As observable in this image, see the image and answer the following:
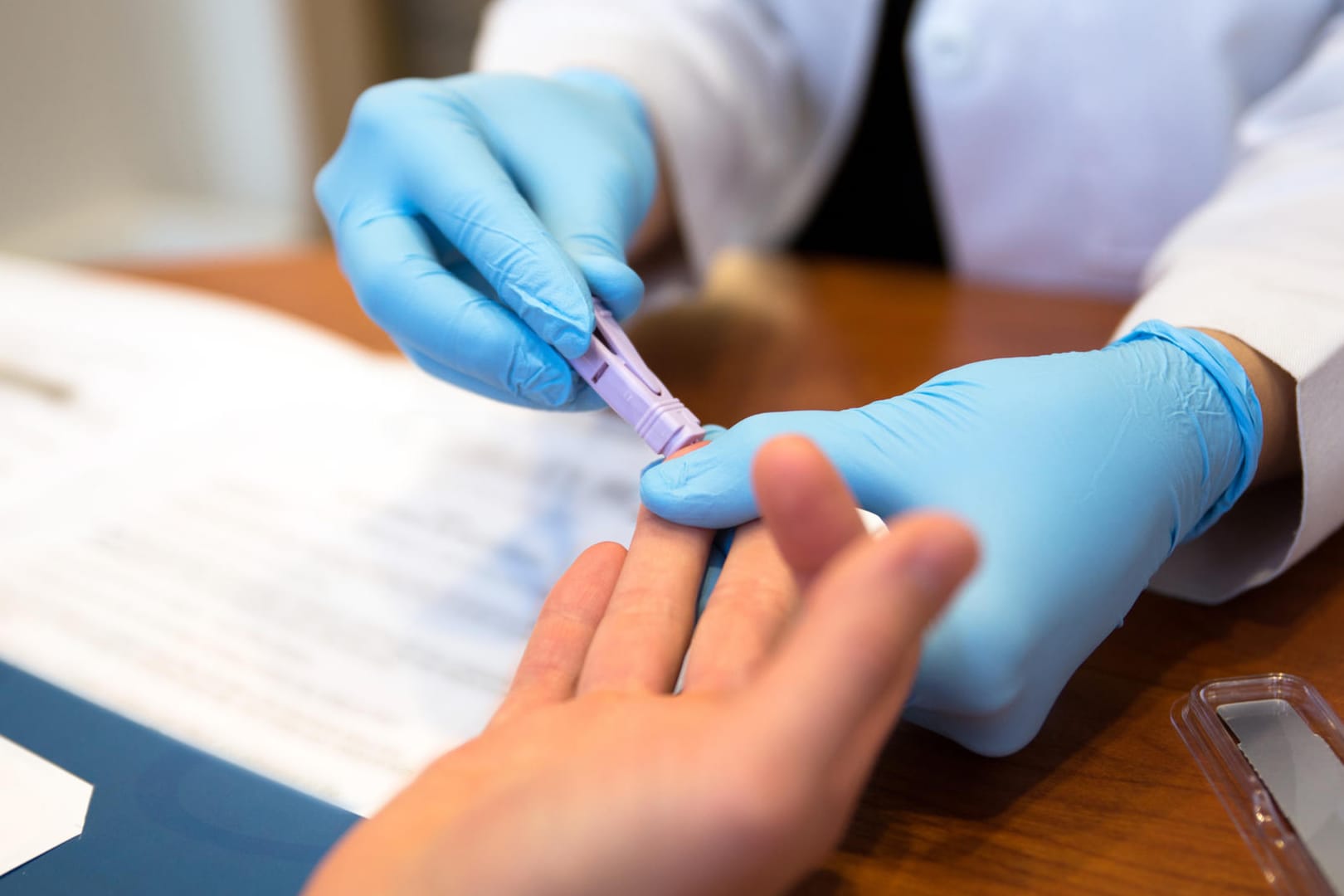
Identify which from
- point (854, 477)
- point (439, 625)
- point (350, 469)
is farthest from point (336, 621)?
point (854, 477)

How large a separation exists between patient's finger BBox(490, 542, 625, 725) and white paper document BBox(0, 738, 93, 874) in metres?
0.21

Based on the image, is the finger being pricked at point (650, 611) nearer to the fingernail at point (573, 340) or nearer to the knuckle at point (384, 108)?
the fingernail at point (573, 340)

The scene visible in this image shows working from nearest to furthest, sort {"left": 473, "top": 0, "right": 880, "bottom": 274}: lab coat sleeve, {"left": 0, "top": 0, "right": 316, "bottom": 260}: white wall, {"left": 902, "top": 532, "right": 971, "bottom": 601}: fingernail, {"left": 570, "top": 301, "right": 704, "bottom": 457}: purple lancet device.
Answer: {"left": 902, "top": 532, "right": 971, "bottom": 601}: fingernail < {"left": 570, "top": 301, "right": 704, "bottom": 457}: purple lancet device < {"left": 473, "top": 0, "right": 880, "bottom": 274}: lab coat sleeve < {"left": 0, "top": 0, "right": 316, "bottom": 260}: white wall

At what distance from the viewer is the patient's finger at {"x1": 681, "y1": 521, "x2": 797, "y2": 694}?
1.17 ft

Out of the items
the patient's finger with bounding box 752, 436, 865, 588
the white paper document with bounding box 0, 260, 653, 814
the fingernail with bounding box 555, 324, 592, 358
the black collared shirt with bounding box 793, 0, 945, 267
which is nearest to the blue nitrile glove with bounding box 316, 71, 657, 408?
the fingernail with bounding box 555, 324, 592, 358

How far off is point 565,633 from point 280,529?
322 mm

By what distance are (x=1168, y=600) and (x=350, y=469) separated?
550mm

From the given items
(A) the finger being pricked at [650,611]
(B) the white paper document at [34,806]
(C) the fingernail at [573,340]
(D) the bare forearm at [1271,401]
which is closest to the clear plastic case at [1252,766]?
(D) the bare forearm at [1271,401]

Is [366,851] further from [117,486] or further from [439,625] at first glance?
[117,486]

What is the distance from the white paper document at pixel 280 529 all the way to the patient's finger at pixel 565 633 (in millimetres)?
92

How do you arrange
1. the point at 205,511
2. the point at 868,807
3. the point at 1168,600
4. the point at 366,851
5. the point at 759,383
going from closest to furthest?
the point at 366,851 < the point at 868,807 < the point at 1168,600 < the point at 205,511 < the point at 759,383

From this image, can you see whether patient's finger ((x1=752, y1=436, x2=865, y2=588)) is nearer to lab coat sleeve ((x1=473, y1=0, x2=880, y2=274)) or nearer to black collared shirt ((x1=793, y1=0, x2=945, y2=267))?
lab coat sleeve ((x1=473, y1=0, x2=880, y2=274))

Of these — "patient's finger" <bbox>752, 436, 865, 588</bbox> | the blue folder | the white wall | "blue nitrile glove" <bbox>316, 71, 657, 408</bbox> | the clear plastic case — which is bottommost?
the clear plastic case

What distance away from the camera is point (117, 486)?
0.70 meters
